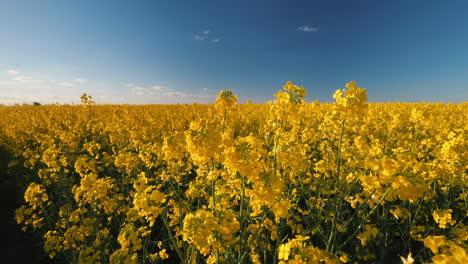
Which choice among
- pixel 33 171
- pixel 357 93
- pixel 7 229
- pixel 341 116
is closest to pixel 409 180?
pixel 341 116

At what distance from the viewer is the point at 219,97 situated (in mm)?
3064

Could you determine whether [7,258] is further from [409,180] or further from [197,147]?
[409,180]

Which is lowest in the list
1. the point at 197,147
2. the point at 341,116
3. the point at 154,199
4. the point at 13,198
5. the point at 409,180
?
the point at 13,198

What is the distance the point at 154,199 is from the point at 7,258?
3863mm

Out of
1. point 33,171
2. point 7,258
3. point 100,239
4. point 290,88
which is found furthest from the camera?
point 33,171

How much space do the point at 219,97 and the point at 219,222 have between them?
1.73 metres

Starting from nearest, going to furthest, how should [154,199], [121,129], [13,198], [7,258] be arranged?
[154,199] < [7,258] < [13,198] < [121,129]

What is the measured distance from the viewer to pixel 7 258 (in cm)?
369

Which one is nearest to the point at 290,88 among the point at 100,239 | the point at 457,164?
the point at 457,164

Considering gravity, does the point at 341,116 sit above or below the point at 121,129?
above

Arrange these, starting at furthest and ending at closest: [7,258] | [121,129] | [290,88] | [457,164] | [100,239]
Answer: [121,129]
[7,258]
[457,164]
[100,239]
[290,88]

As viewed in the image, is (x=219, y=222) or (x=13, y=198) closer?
(x=219, y=222)

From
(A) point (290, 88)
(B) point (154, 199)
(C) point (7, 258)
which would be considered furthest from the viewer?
(C) point (7, 258)

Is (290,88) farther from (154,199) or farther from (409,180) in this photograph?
(154,199)
